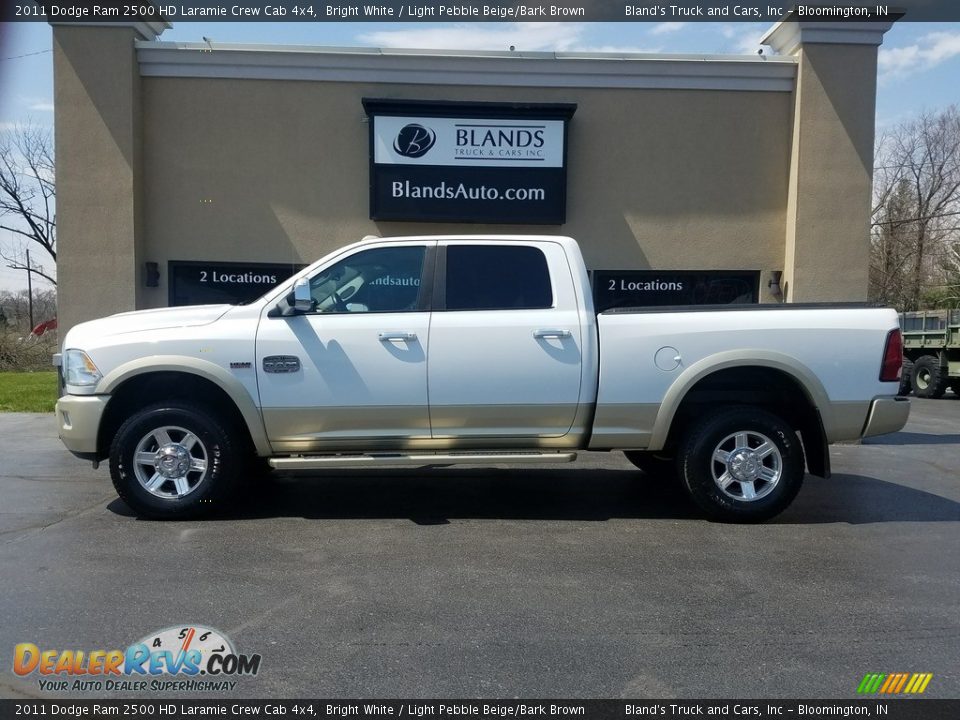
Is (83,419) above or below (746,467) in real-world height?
above

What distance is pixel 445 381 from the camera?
6.37 metres

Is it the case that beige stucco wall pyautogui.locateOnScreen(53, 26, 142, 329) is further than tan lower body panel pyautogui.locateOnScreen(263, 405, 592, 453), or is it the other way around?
beige stucco wall pyautogui.locateOnScreen(53, 26, 142, 329)

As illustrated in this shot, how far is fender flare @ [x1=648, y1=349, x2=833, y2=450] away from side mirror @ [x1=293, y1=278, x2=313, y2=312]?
8.76 ft

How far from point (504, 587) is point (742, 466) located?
239 cm

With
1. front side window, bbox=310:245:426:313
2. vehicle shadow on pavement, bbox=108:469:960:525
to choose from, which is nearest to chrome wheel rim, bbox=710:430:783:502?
vehicle shadow on pavement, bbox=108:469:960:525

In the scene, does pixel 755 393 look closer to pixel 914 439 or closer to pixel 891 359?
pixel 891 359

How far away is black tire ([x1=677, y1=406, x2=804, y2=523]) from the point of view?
6.47 m

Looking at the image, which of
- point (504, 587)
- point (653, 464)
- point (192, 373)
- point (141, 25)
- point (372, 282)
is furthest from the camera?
point (141, 25)

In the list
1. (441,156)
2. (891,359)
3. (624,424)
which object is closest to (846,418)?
(891,359)

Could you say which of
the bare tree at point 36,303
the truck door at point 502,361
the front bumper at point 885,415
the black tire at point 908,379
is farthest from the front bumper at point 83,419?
the bare tree at point 36,303

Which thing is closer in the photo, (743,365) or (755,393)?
(743,365)

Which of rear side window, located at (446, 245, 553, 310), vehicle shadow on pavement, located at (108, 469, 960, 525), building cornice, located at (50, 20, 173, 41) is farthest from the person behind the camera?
building cornice, located at (50, 20, 173, 41)

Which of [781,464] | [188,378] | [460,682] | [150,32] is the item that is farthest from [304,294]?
[150,32]

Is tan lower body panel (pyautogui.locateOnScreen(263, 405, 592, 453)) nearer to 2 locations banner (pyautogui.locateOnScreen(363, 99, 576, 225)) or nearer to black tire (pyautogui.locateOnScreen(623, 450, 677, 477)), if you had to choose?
black tire (pyautogui.locateOnScreen(623, 450, 677, 477))
